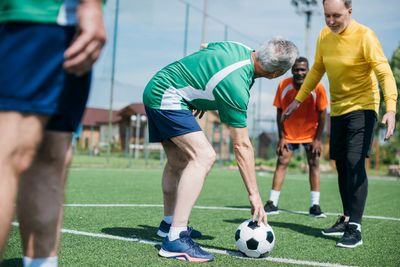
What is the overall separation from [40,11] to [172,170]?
2.13m

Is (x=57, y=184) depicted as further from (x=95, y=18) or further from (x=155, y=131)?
(x=155, y=131)

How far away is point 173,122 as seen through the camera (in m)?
2.77

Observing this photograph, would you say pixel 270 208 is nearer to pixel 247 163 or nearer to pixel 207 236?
pixel 207 236

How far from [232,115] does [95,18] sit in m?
1.52

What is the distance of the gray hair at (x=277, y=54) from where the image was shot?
2.65m

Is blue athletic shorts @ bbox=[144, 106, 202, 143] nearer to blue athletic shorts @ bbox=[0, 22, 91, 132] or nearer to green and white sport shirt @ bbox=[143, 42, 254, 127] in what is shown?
green and white sport shirt @ bbox=[143, 42, 254, 127]

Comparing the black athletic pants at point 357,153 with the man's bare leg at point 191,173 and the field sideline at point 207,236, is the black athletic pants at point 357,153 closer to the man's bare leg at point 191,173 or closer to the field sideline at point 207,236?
the field sideline at point 207,236

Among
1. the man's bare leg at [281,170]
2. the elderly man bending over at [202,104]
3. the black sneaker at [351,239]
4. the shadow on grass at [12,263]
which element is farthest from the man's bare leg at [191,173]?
the man's bare leg at [281,170]

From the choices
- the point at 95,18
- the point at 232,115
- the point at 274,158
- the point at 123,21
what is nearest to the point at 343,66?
the point at 232,115

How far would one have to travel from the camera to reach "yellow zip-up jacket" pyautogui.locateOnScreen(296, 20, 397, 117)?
10.5ft

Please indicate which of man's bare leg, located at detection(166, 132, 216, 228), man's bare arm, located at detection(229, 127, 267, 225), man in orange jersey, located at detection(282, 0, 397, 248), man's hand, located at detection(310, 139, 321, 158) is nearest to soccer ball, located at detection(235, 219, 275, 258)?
man's bare arm, located at detection(229, 127, 267, 225)

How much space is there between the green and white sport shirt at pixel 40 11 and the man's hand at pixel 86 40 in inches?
1.5

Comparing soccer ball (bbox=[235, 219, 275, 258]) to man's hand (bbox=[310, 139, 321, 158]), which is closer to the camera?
soccer ball (bbox=[235, 219, 275, 258])

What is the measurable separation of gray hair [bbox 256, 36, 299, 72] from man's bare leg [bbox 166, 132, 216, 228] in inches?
29.0
